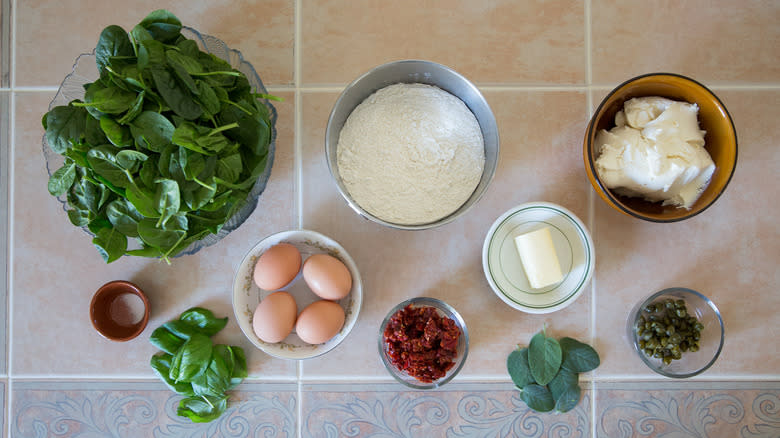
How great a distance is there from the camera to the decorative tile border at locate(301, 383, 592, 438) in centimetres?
90

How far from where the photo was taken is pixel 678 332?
0.84m

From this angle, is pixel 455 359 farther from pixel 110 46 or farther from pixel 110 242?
pixel 110 46

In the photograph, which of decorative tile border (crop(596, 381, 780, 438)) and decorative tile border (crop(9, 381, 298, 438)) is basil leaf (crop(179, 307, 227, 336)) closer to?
decorative tile border (crop(9, 381, 298, 438))

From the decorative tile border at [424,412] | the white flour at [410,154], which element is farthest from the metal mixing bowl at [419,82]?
the decorative tile border at [424,412]

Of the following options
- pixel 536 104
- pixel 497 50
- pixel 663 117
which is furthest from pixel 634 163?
pixel 497 50

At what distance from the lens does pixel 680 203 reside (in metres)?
0.80

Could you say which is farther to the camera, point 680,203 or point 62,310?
point 62,310

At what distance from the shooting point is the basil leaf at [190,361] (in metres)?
0.83

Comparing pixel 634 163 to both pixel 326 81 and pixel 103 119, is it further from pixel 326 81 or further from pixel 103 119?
pixel 103 119

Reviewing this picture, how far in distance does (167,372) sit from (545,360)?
0.66 metres

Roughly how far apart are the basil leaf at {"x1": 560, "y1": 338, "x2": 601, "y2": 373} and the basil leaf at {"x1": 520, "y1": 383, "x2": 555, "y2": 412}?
57 mm

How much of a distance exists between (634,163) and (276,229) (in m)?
0.60

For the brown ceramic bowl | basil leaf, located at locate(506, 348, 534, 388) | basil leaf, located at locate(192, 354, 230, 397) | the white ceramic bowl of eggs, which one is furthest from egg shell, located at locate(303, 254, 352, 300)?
the brown ceramic bowl

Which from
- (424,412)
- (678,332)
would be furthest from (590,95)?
(424,412)
